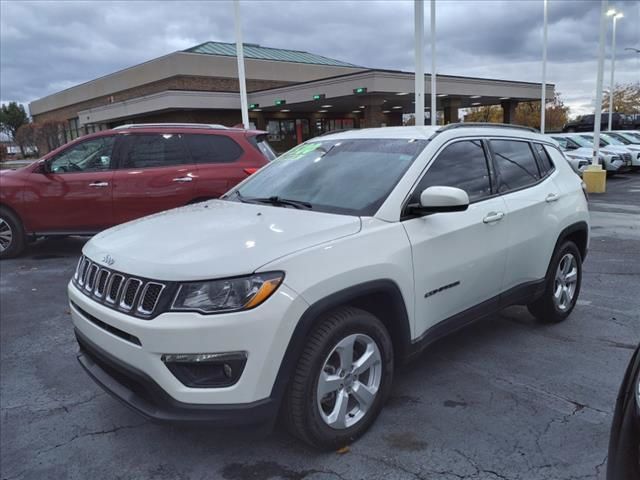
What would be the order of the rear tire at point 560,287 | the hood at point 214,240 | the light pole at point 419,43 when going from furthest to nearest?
the light pole at point 419,43
the rear tire at point 560,287
the hood at point 214,240

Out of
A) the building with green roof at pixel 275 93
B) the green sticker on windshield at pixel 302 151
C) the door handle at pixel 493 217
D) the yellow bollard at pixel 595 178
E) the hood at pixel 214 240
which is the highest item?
the building with green roof at pixel 275 93

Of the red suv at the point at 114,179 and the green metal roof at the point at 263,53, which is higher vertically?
the green metal roof at the point at 263,53

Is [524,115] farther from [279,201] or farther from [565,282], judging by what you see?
[279,201]

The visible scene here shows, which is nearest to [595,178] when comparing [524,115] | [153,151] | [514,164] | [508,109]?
[514,164]

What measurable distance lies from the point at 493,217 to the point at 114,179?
5.79m

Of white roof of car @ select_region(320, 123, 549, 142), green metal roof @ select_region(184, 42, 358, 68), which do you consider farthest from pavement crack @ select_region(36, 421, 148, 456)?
green metal roof @ select_region(184, 42, 358, 68)

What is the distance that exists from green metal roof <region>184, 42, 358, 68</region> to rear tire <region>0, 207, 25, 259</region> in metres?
34.4

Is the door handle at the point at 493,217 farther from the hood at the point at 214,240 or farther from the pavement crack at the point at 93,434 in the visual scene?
the pavement crack at the point at 93,434

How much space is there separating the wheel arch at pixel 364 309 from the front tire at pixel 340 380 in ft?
0.23

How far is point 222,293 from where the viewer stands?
2.46 metres

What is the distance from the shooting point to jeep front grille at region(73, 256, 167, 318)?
252cm

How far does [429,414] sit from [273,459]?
1.02m

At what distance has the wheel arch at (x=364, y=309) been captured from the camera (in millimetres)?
2520

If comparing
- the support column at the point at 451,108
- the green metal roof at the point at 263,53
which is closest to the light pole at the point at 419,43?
the support column at the point at 451,108
